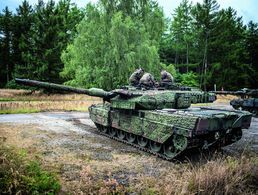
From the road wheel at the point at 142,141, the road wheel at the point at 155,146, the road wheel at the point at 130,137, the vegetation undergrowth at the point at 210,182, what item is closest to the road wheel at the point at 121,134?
the road wheel at the point at 130,137

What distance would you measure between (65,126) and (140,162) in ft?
20.4

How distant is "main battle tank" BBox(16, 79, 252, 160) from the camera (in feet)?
26.8

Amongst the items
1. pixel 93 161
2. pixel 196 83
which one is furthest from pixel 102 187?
pixel 196 83

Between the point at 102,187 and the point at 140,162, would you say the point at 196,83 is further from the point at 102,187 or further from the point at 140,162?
the point at 102,187

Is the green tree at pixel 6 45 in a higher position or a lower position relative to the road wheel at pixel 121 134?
higher

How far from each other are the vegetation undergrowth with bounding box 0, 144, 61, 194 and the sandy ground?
0.38 metres

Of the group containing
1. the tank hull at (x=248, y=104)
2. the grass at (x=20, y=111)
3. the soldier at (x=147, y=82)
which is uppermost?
the soldier at (x=147, y=82)

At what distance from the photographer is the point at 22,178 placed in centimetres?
548

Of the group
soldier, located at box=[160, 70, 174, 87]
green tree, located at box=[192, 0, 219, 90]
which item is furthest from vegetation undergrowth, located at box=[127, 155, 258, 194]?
green tree, located at box=[192, 0, 219, 90]

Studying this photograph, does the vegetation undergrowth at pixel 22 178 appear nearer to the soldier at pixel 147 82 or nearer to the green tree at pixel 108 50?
the soldier at pixel 147 82

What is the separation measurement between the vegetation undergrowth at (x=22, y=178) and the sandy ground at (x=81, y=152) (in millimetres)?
376

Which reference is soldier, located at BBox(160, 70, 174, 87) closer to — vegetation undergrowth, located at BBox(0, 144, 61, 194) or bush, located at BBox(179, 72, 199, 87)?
vegetation undergrowth, located at BBox(0, 144, 61, 194)

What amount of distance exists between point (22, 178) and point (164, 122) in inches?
172

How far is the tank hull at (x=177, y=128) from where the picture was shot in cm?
806
